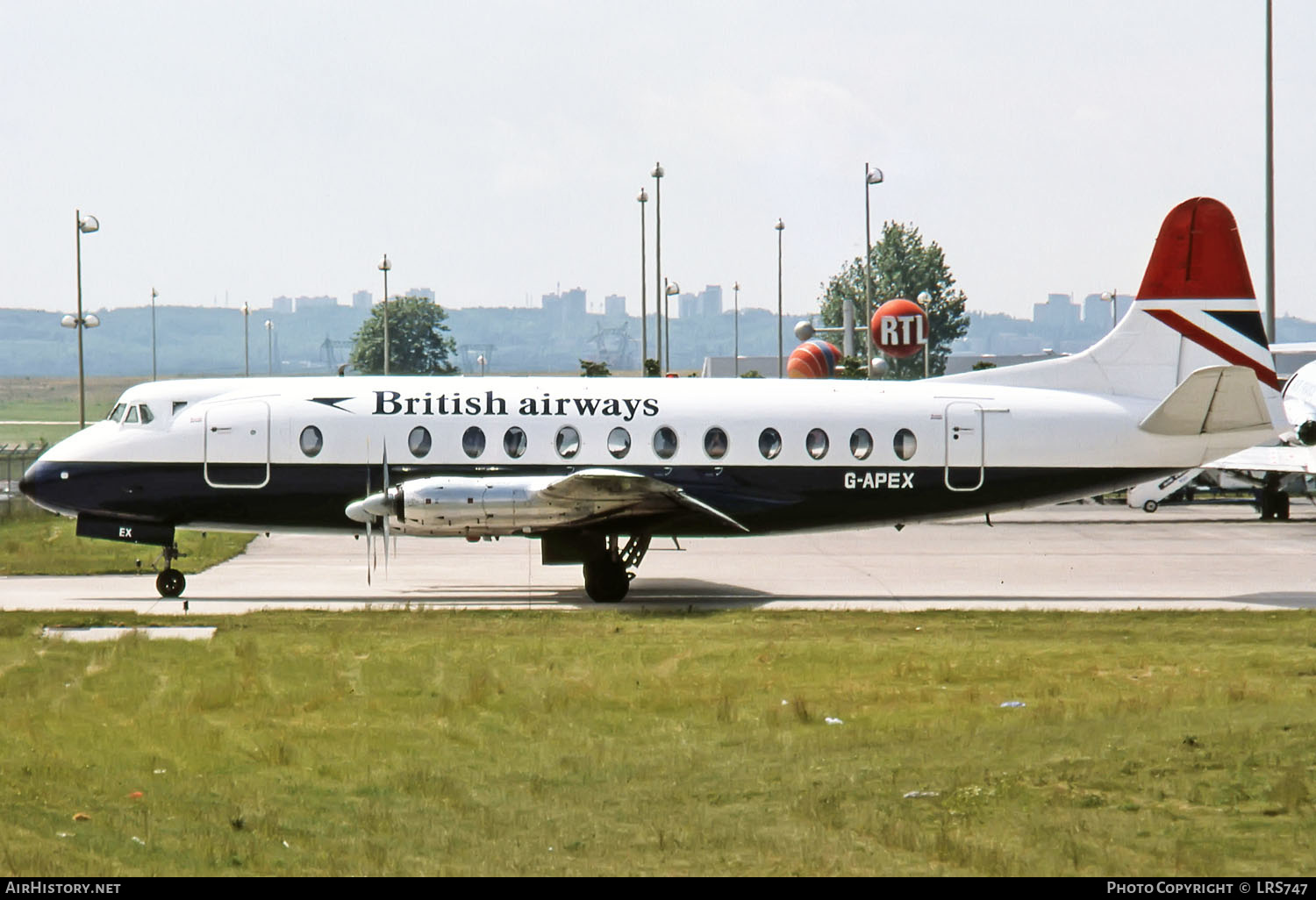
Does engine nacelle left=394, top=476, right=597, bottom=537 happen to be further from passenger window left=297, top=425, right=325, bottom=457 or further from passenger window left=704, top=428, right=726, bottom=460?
passenger window left=704, top=428, right=726, bottom=460

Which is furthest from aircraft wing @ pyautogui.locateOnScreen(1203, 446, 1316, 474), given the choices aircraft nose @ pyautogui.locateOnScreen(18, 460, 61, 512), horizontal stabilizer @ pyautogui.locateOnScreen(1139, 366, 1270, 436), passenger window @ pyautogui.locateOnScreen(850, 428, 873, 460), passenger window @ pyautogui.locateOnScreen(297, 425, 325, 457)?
aircraft nose @ pyautogui.locateOnScreen(18, 460, 61, 512)

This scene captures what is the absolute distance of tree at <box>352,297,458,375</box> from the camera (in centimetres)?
12362

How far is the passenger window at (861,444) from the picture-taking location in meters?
26.8

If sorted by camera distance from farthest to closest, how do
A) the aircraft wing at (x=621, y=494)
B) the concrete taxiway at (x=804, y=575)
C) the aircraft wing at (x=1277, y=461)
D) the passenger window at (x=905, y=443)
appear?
the aircraft wing at (x=1277, y=461) < the passenger window at (x=905, y=443) < the concrete taxiway at (x=804, y=575) < the aircraft wing at (x=621, y=494)

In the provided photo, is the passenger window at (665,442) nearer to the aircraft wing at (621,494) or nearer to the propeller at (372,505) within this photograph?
the aircraft wing at (621,494)

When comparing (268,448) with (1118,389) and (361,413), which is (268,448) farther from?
(1118,389)

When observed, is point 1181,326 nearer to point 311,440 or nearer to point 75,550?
point 311,440

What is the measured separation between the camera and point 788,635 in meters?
21.7

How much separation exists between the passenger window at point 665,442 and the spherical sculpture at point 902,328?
112 ft

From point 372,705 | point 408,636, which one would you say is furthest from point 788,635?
point 372,705

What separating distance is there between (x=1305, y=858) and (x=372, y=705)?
9.54 meters

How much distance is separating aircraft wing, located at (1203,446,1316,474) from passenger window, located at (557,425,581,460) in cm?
2285

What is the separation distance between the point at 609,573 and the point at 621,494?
207 cm

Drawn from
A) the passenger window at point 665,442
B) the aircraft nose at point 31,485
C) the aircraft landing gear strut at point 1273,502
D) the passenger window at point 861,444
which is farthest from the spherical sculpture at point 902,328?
the aircraft nose at point 31,485
